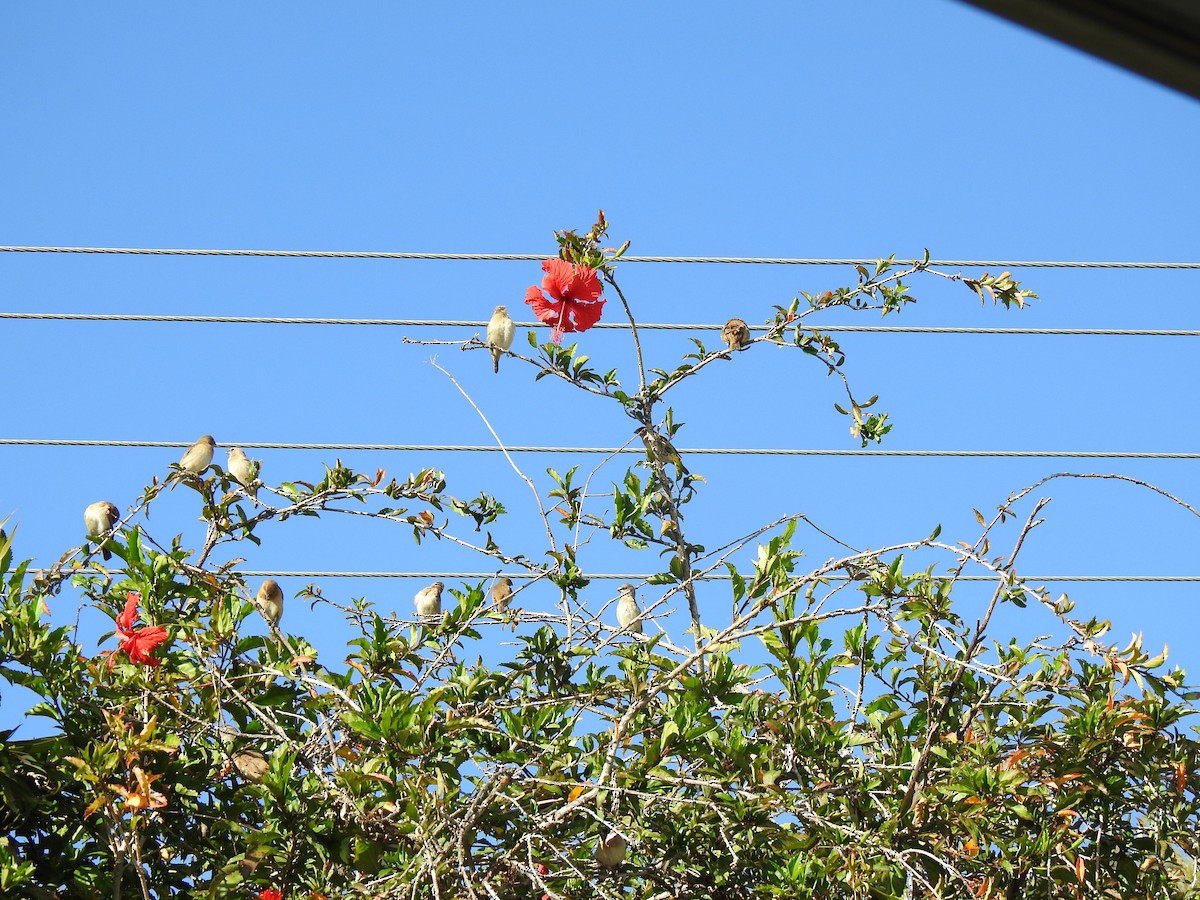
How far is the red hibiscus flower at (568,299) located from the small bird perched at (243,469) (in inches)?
31.9

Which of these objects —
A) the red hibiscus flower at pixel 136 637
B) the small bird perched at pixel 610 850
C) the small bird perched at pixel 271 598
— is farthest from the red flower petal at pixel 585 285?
the small bird perched at pixel 610 850

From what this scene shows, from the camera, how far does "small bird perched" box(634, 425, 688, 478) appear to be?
10.0 ft

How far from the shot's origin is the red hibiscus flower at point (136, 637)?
2.38m

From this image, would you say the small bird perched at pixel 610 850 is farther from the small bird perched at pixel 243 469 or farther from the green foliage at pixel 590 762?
the small bird perched at pixel 243 469

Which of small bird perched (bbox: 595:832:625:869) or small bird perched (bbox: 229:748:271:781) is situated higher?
small bird perched (bbox: 229:748:271:781)

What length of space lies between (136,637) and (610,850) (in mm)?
999

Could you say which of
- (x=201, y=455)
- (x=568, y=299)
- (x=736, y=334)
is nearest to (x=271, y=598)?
(x=201, y=455)

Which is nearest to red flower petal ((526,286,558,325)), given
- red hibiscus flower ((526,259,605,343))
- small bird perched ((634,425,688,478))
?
red hibiscus flower ((526,259,605,343))

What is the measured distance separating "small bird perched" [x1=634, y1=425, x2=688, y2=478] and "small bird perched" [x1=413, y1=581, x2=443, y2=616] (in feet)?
2.23

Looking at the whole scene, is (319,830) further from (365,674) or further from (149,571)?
(149,571)

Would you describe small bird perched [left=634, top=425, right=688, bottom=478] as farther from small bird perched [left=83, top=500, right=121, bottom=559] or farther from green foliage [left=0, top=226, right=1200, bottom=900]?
small bird perched [left=83, top=500, right=121, bottom=559]

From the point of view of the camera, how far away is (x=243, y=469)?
10.1 ft

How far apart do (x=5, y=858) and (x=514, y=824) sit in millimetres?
866

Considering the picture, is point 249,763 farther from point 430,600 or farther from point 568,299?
point 568,299
